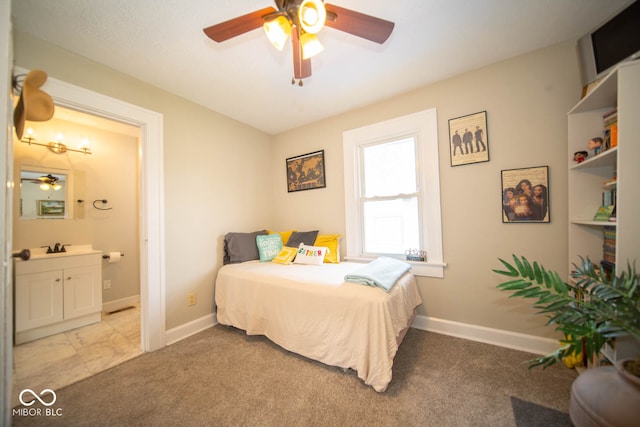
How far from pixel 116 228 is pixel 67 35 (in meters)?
2.49

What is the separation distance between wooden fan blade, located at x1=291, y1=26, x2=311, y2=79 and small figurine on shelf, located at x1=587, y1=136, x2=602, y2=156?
2.04m

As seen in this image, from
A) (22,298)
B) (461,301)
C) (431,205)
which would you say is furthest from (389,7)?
(22,298)

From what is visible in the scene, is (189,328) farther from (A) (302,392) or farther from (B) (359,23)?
(B) (359,23)

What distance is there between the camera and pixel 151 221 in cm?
208

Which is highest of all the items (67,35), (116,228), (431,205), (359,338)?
(67,35)

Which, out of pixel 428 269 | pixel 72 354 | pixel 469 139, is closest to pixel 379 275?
pixel 428 269

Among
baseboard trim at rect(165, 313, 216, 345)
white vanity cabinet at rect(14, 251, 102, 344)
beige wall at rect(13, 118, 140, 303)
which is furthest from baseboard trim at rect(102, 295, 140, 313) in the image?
baseboard trim at rect(165, 313, 216, 345)

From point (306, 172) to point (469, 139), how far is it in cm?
191

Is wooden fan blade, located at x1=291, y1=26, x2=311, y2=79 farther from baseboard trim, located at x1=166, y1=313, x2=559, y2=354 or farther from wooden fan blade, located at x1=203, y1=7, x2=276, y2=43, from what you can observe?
baseboard trim, located at x1=166, y1=313, x2=559, y2=354

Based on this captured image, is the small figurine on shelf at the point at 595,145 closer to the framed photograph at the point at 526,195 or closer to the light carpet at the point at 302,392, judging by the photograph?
the framed photograph at the point at 526,195

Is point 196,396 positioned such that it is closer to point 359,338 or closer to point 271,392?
point 271,392

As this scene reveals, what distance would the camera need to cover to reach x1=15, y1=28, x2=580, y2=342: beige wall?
1.79 metres

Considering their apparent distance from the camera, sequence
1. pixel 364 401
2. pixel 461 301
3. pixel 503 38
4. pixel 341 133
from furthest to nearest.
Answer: pixel 341 133
pixel 461 301
pixel 503 38
pixel 364 401

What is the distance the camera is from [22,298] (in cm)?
220
